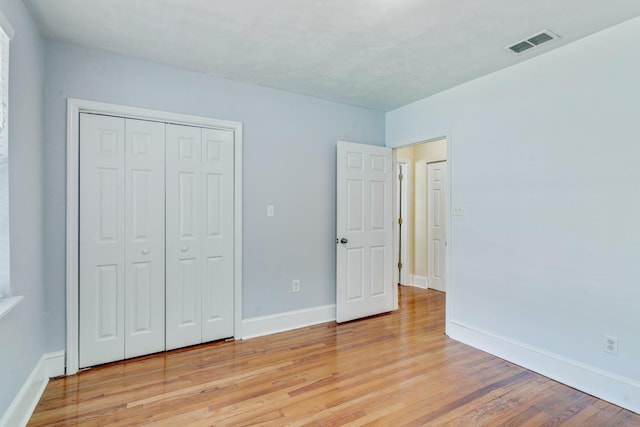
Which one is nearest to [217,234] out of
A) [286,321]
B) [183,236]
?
[183,236]

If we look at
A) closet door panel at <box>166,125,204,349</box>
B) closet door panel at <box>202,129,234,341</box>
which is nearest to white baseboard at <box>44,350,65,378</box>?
closet door panel at <box>166,125,204,349</box>

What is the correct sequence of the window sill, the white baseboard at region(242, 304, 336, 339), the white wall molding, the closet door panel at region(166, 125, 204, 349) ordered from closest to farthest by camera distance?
the window sill, the closet door panel at region(166, 125, 204, 349), the white baseboard at region(242, 304, 336, 339), the white wall molding

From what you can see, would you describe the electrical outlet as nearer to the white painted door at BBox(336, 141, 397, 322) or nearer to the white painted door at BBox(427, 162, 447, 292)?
the white painted door at BBox(336, 141, 397, 322)

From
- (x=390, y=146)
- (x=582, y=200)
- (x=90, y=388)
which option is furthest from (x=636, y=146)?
(x=90, y=388)

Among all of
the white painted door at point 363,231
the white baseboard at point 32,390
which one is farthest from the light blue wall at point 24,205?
the white painted door at point 363,231

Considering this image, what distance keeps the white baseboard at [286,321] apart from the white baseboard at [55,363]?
55.4 inches

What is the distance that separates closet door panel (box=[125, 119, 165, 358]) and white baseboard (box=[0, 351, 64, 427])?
461 millimetres

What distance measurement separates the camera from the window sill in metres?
1.60

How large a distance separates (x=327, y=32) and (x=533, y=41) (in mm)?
1495

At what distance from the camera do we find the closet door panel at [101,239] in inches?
101

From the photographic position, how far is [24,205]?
203cm

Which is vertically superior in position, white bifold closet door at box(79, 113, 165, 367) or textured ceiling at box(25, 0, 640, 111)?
textured ceiling at box(25, 0, 640, 111)

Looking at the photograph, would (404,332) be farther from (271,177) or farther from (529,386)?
(271,177)

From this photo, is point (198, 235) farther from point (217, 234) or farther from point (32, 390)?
point (32, 390)
